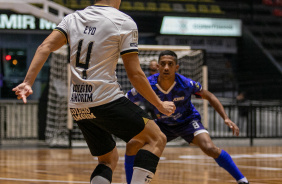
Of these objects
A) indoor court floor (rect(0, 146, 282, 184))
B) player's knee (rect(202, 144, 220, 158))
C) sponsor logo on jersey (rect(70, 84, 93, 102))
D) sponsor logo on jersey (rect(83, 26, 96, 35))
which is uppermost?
sponsor logo on jersey (rect(83, 26, 96, 35))

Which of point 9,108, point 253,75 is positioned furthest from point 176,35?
point 9,108

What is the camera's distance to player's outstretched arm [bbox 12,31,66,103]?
311cm

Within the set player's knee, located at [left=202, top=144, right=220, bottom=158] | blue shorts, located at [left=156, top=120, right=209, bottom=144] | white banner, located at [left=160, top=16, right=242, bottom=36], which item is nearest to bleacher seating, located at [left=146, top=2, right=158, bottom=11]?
white banner, located at [left=160, top=16, right=242, bottom=36]

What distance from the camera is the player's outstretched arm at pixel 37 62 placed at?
10.2 feet

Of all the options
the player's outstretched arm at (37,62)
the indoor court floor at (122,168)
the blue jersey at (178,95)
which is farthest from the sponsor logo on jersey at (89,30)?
the indoor court floor at (122,168)

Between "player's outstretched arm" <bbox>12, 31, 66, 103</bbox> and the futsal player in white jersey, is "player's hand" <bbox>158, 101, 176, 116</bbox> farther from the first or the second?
"player's outstretched arm" <bbox>12, 31, 66, 103</bbox>

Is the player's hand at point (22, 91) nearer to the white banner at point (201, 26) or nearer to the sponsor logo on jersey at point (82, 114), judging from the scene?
the sponsor logo on jersey at point (82, 114)

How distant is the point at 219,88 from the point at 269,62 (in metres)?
5.22

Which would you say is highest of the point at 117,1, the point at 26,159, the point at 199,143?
the point at 117,1

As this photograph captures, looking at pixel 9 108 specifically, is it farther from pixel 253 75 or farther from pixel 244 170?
pixel 253 75

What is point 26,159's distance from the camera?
32.7ft

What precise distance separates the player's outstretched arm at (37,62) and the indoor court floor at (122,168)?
3.10 m

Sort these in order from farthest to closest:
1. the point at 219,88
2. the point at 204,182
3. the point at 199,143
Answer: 1. the point at 219,88
2. the point at 204,182
3. the point at 199,143

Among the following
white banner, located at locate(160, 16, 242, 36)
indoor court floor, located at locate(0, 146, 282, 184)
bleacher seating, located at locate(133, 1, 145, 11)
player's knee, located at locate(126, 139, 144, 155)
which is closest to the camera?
player's knee, located at locate(126, 139, 144, 155)
